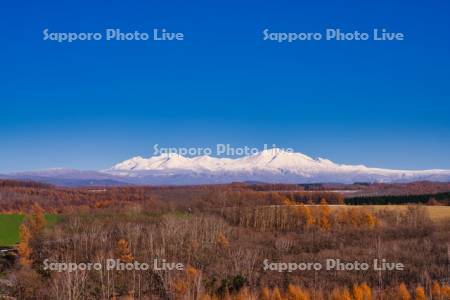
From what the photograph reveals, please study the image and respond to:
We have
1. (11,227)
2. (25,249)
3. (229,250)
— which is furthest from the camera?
(11,227)

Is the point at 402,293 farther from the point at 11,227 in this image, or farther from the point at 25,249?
the point at 11,227

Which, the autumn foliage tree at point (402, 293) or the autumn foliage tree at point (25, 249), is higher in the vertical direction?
the autumn foliage tree at point (25, 249)

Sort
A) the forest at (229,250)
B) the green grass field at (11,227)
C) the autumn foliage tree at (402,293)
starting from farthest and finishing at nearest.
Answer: the green grass field at (11,227)
the forest at (229,250)
the autumn foliage tree at (402,293)

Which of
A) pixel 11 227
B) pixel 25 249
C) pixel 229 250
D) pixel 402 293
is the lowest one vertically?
pixel 402 293

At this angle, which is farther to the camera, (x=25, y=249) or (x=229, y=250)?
(x=229, y=250)

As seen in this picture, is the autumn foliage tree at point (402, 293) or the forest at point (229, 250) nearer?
the autumn foliage tree at point (402, 293)

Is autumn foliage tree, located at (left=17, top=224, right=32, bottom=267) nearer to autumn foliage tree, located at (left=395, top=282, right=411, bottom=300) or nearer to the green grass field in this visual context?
the green grass field

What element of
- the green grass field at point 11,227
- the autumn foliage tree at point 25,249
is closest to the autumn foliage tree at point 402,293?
the autumn foliage tree at point 25,249

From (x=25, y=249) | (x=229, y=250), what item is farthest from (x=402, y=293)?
(x=25, y=249)

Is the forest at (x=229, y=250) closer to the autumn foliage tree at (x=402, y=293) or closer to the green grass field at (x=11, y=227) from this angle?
the autumn foliage tree at (x=402, y=293)

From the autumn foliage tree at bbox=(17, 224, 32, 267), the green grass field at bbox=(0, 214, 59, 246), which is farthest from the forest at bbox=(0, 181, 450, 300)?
the green grass field at bbox=(0, 214, 59, 246)
